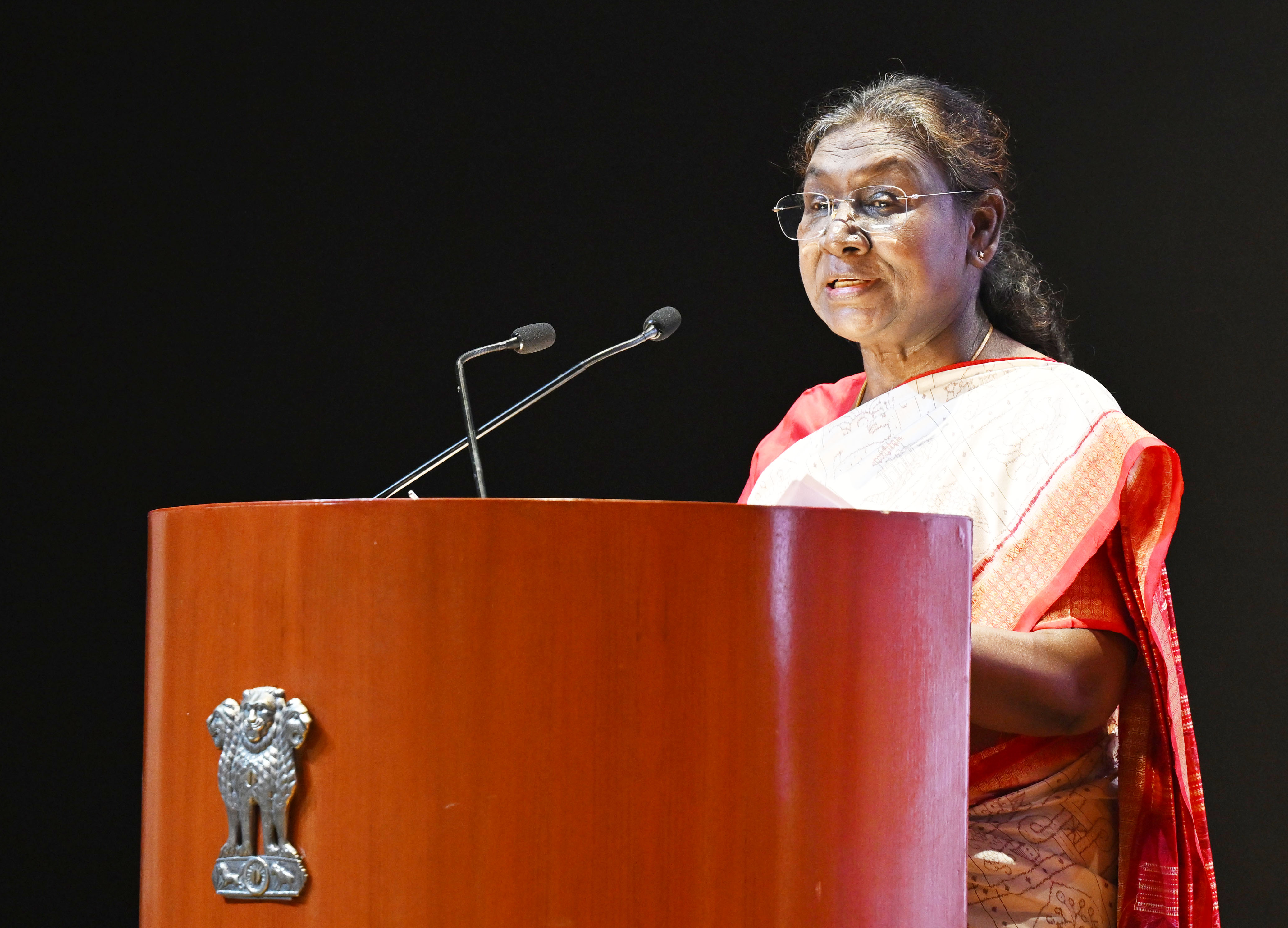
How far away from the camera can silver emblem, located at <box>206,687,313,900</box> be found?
867mm

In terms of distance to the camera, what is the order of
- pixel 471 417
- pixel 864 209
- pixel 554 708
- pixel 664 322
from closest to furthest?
1. pixel 554 708
2. pixel 471 417
3. pixel 664 322
4. pixel 864 209

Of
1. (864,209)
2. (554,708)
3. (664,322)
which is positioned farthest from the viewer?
(864,209)

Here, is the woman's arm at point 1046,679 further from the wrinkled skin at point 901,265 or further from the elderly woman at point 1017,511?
the wrinkled skin at point 901,265

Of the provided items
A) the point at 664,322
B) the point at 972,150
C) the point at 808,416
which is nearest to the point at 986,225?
the point at 972,150

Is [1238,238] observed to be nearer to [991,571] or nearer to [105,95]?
[991,571]

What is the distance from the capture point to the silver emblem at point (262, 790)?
87 cm

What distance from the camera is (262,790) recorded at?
34.3 inches

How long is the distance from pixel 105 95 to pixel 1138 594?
2.33 metres

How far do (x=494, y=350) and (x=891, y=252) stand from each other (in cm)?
56

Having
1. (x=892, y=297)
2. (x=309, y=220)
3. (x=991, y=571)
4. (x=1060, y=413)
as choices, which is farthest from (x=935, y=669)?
(x=309, y=220)

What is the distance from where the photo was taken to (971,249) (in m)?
1.81

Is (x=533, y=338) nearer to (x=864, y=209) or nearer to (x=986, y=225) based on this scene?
(x=864, y=209)

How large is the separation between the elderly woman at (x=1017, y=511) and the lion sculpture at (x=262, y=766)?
0.48m

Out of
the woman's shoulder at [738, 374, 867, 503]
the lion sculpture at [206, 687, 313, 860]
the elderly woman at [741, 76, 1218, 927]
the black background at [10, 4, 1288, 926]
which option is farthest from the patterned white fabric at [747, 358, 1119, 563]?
the black background at [10, 4, 1288, 926]
